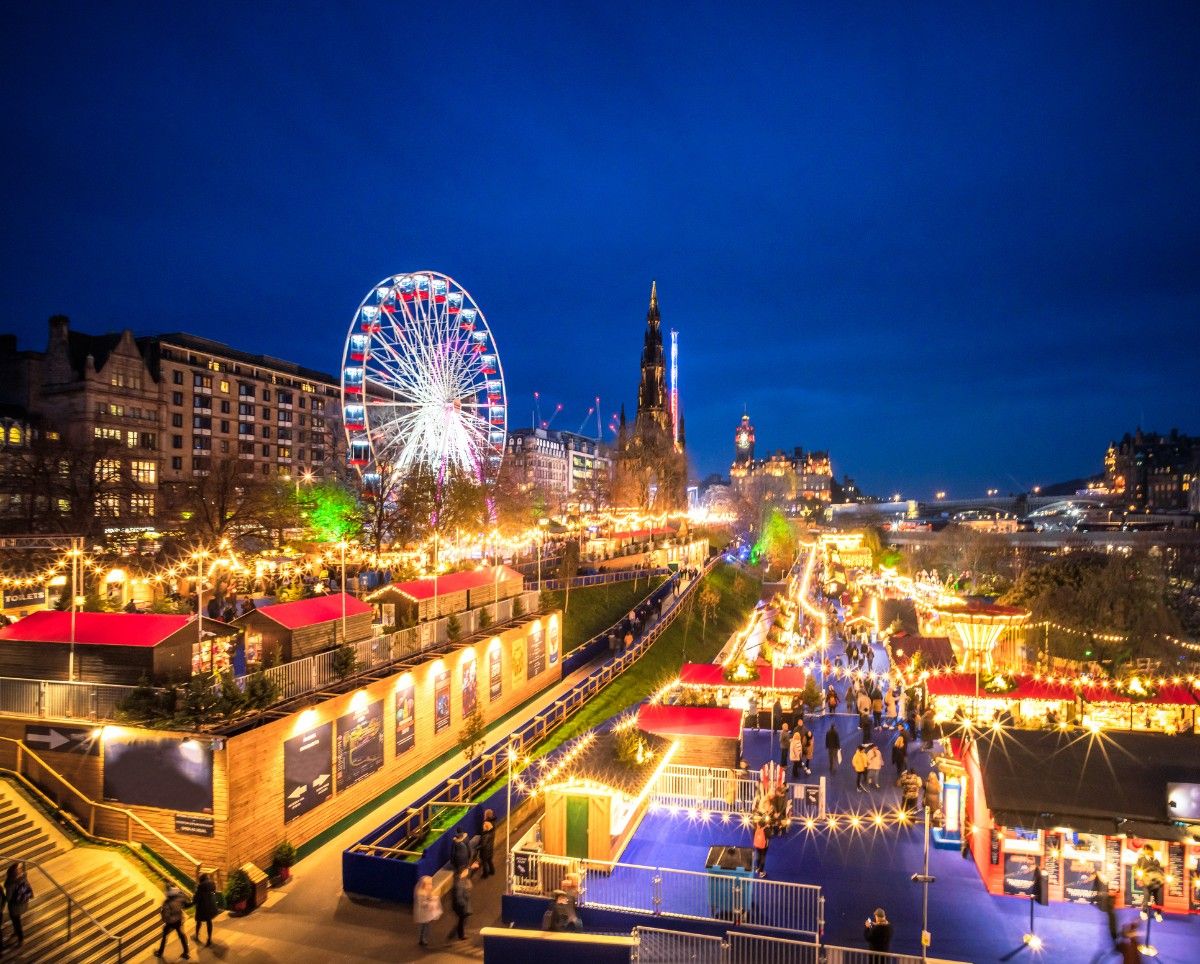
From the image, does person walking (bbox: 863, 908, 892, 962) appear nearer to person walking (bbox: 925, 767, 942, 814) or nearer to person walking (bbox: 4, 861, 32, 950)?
person walking (bbox: 925, 767, 942, 814)

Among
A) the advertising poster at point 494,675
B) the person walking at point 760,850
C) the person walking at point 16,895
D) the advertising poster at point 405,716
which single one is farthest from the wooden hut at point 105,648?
the person walking at point 760,850

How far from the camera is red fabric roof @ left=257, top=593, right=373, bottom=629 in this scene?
16439 mm

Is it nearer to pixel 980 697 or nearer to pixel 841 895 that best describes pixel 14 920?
pixel 841 895

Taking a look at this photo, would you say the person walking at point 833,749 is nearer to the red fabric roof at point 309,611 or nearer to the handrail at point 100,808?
the red fabric roof at point 309,611

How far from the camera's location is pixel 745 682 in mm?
21875

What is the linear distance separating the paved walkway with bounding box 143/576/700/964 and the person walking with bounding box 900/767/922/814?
8387 millimetres

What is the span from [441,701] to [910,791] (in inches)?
465

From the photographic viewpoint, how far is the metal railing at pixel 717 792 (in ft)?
52.5

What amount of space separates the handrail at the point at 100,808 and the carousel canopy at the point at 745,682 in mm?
13048

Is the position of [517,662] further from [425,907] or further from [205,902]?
[205,902]

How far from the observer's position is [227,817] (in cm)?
1277

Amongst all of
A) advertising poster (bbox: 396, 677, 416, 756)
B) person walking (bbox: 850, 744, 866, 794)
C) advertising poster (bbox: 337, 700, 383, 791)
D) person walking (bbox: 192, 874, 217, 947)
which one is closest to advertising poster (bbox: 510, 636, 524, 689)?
advertising poster (bbox: 396, 677, 416, 756)

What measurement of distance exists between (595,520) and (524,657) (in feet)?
133

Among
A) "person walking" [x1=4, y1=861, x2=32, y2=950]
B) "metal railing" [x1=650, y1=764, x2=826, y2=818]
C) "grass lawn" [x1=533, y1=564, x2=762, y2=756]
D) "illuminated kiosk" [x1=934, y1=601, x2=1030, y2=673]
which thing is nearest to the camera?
Result: "person walking" [x1=4, y1=861, x2=32, y2=950]
